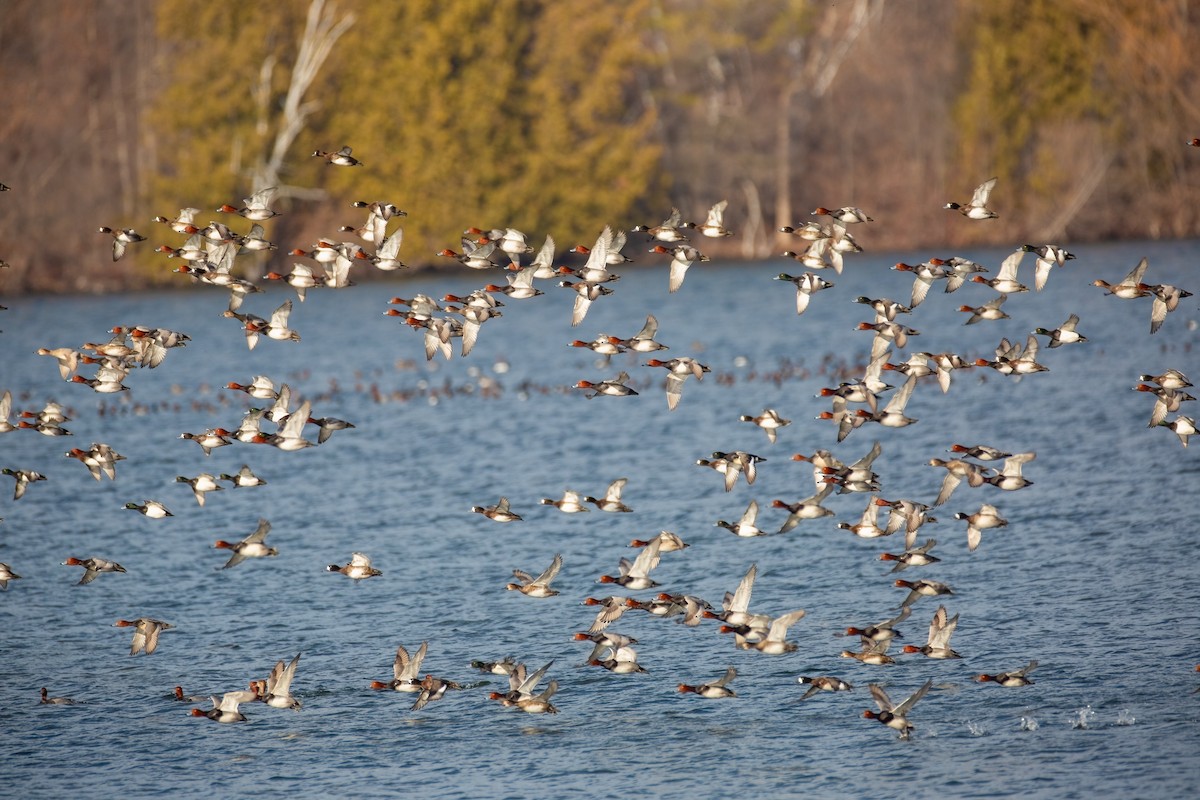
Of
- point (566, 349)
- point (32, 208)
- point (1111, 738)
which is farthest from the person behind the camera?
point (32, 208)

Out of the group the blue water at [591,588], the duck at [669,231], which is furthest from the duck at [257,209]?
the blue water at [591,588]

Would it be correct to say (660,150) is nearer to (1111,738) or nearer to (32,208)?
(32,208)

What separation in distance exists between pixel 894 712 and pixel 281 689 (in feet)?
29.8

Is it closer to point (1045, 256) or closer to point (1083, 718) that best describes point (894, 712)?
point (1083, 718)

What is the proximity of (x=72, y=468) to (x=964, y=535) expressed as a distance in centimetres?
2519

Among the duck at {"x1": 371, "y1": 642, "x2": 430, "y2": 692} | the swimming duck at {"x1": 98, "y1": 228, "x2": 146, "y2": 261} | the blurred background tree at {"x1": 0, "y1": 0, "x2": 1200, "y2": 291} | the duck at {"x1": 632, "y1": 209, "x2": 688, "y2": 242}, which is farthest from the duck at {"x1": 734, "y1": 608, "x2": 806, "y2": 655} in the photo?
the blurred background tree at {"x1": 0, "y1": 0, "x2": 1200, "y2": 291}

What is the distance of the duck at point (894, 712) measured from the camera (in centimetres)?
2350

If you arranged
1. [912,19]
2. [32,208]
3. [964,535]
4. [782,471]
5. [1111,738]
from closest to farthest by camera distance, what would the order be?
1. [1111,738]
2. [964,535]
3. [782,471]
4. [32,208]
5. [912,19]

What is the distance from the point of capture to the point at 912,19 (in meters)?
92.4

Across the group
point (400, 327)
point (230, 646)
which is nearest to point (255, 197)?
point (230, 646)

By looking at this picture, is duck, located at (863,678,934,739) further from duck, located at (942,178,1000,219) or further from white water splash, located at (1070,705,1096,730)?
duck, located at (942,178,1000,219)

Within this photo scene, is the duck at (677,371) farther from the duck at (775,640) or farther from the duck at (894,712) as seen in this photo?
the duck at (894,712)

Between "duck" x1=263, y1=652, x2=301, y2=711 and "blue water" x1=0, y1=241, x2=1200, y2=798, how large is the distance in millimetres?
701

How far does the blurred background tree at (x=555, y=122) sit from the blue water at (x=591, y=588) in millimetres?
25911
